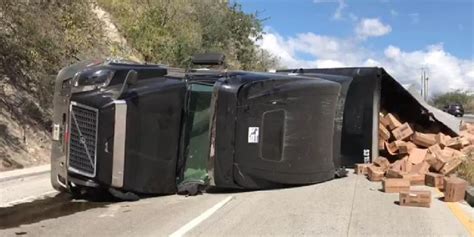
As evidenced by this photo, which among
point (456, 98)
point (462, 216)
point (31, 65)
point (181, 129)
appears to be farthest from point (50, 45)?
point (456, 98)

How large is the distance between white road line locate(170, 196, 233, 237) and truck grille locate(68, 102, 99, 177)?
72.9 inches

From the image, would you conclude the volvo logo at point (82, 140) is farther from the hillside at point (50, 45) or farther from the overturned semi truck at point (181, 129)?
the hillside at point (50, 45)

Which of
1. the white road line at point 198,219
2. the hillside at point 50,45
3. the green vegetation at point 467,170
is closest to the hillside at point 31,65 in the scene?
the hillside at point 50,45

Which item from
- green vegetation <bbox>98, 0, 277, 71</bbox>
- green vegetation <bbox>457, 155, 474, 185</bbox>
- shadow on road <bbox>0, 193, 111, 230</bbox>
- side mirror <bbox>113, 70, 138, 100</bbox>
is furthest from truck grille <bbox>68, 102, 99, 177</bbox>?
green vegetation <bbox>98, 0, 277, 71</bbox>

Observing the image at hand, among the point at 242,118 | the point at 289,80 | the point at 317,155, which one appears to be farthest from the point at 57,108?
the point at 317,155

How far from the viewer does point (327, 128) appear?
11.7 metres

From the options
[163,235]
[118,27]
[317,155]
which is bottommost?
[163,235]

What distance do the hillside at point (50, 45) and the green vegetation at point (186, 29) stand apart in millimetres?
46

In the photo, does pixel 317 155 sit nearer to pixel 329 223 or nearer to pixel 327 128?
pixel 327 128

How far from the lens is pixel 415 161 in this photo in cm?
1330

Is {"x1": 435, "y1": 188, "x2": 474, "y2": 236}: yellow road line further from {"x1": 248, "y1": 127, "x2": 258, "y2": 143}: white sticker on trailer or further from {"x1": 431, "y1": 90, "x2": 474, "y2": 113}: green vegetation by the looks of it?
{"x1": 431, "y1": 90, "x2": 474, "y2": 113}: green vegetation

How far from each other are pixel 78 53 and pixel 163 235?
37.8ft

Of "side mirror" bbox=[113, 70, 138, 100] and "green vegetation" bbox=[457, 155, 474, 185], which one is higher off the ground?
"side mirror" bbox=[113, 70, 138, 100]

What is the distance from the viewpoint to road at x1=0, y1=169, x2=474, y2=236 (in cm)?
741
